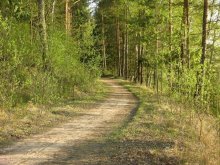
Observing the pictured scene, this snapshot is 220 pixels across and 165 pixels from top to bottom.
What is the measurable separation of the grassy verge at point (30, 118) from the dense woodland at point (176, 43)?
4790mm

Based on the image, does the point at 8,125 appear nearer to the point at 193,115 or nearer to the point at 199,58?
the point at 193,115

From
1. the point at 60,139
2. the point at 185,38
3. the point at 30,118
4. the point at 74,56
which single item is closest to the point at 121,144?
the point at 60,139

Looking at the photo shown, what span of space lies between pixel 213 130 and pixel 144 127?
2.39 metres

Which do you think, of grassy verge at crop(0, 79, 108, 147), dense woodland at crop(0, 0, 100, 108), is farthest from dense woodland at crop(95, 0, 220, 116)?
dense woodland at crop(0, 0, 100, 108)

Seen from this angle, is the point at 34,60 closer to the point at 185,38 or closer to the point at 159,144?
the point at 159,144

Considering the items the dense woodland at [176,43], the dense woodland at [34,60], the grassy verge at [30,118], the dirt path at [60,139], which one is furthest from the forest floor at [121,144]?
the dense woodland at [34,60]

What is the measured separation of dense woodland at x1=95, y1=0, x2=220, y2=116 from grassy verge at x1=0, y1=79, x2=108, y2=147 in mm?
4790

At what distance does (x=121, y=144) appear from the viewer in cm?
1164

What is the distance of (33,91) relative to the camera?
1767 cm

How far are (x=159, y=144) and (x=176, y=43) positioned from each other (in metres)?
12.9

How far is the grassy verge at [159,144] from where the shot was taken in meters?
9.59

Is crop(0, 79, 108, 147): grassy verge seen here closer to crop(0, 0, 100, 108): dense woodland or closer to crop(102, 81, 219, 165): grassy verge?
crop(0, 0, 100, 108): dense woodland

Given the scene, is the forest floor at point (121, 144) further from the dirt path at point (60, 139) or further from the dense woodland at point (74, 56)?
the dense woodland at point (74, 56)

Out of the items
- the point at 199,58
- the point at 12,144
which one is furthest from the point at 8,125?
the point at 199,58
